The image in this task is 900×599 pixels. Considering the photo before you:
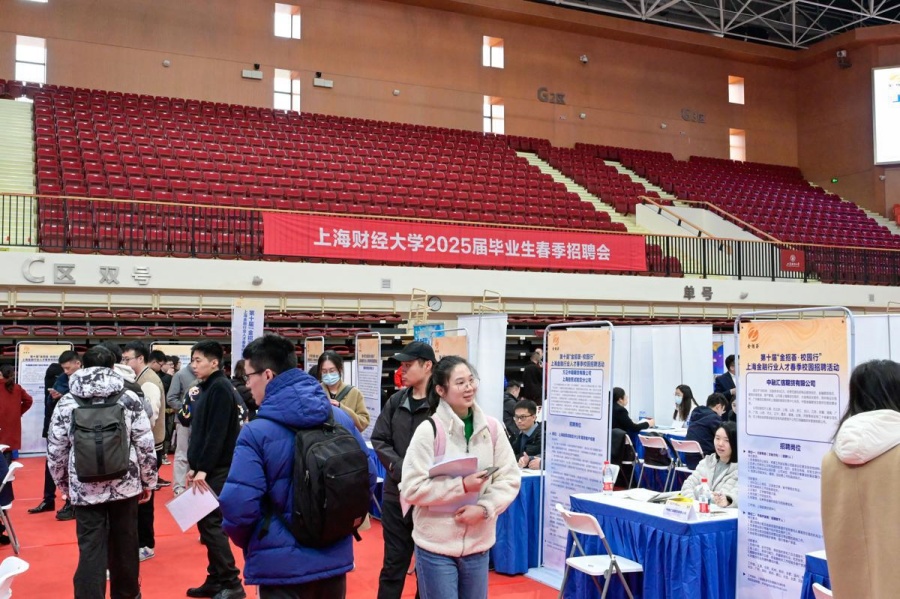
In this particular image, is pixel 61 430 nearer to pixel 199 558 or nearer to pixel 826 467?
pixel 199 558

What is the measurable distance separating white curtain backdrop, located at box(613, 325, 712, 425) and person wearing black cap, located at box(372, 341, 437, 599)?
6.03 meters

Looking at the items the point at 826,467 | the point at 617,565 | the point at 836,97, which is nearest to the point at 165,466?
the point at 617,565

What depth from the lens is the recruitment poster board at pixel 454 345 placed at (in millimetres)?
6596

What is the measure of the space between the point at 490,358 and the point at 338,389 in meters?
1.40

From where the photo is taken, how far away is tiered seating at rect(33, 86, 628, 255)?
40.0 feet

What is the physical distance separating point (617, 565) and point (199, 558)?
3.16m

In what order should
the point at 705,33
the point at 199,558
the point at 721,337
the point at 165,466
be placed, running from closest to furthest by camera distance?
the point at 199,558 → the point at 165,466 → the point at 721,337 → the point at 705,33

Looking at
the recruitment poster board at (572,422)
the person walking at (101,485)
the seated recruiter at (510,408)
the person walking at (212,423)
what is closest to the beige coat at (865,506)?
the recruitment poster board at (572,422)

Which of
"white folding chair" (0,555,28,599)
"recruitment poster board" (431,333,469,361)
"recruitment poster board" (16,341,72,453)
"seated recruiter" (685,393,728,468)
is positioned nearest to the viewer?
"white folding chair" (0,555,28,599)

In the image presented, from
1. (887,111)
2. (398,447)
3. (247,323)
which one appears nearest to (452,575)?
(398,447)

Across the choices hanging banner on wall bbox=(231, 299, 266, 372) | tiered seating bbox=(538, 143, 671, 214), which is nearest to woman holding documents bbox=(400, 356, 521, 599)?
hanging banner on wall bbox=(231, 299, 266, 372)

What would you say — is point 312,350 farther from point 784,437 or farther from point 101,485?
point 784,437

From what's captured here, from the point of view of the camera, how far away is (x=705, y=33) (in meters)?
22.8

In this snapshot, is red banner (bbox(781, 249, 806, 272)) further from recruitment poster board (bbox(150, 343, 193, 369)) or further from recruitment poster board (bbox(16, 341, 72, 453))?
recruitment poster board (bbox(16, 341, 72, 453))
